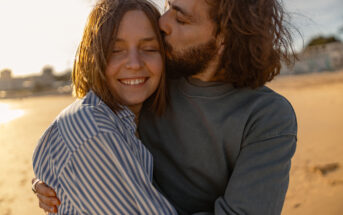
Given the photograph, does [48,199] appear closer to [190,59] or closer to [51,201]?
[51,201]

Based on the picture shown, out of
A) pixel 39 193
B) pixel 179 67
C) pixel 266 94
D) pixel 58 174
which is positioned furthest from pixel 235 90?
pixel 39 193

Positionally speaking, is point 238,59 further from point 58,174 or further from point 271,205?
point 58,174

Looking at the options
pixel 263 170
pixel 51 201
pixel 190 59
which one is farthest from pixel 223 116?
pixel 51 201

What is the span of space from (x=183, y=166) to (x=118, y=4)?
1.25 meters

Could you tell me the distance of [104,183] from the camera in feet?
4.44

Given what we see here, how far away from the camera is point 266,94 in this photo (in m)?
1.79

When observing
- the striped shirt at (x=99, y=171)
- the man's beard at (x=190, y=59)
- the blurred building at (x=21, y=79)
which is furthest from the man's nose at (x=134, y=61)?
the blurred building at (x=21, y=79)

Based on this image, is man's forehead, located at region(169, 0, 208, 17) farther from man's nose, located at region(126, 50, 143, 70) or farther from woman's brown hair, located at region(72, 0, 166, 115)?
man's nose, located at region(126, 50, 143, 70)

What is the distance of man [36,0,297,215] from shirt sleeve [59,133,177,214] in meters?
0.43

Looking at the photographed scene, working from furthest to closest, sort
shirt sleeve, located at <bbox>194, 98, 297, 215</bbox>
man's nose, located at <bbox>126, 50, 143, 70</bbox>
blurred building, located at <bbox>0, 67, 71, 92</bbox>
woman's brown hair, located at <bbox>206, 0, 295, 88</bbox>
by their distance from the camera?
1. blurred building, located at <bbox>0, 67, 71, 92</bbox>
2. woman's brown hair, located at <bbox>206, 0, 295, 88</bbox>
3. man's nose, located at <bbox>126, 50, 143, 70</bbox>
4. shirt sleeve, located at <bbox>194, 98, 297, 215</bbox>

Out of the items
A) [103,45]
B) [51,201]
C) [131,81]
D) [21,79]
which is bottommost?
[21,79]

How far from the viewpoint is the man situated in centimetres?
155

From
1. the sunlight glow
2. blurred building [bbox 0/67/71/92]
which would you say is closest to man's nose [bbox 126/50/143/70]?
the sunlight glow

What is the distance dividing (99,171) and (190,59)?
3.84 feet
